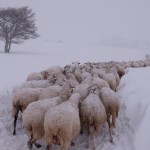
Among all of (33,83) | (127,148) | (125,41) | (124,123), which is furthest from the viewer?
(125,41)

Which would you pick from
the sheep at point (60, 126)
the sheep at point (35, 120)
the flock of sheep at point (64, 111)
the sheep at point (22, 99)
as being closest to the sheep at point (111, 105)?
the flock of sheep at point (64, 111)

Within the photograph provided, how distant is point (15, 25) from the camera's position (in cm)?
3192

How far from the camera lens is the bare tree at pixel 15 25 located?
31269 mm

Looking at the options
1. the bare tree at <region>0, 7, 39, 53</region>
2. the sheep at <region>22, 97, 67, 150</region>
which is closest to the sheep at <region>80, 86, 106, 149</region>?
the sheep at <region>22, 97, 67, 150</region>

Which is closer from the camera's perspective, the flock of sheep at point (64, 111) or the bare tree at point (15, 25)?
the flock of sheep at point (64, 111)

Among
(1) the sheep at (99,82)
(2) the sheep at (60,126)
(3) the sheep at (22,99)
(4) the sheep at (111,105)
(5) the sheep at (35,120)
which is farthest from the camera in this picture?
(1) the sheep at (99,82)

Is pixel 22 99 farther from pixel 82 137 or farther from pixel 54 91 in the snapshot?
pixel 82 137

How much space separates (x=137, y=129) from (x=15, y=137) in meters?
3.07

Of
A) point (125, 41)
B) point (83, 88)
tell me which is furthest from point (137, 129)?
point (125, 41)

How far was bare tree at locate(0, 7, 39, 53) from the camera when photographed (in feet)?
103

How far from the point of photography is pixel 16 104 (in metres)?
7.59

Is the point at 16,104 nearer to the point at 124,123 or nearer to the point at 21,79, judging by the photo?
the point at 124,123

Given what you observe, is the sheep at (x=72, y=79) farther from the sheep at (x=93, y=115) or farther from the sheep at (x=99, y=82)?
the sheep at (x=93, y=115)

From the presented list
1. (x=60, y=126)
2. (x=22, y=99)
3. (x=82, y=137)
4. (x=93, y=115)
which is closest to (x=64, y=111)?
(x=60, y=126)
